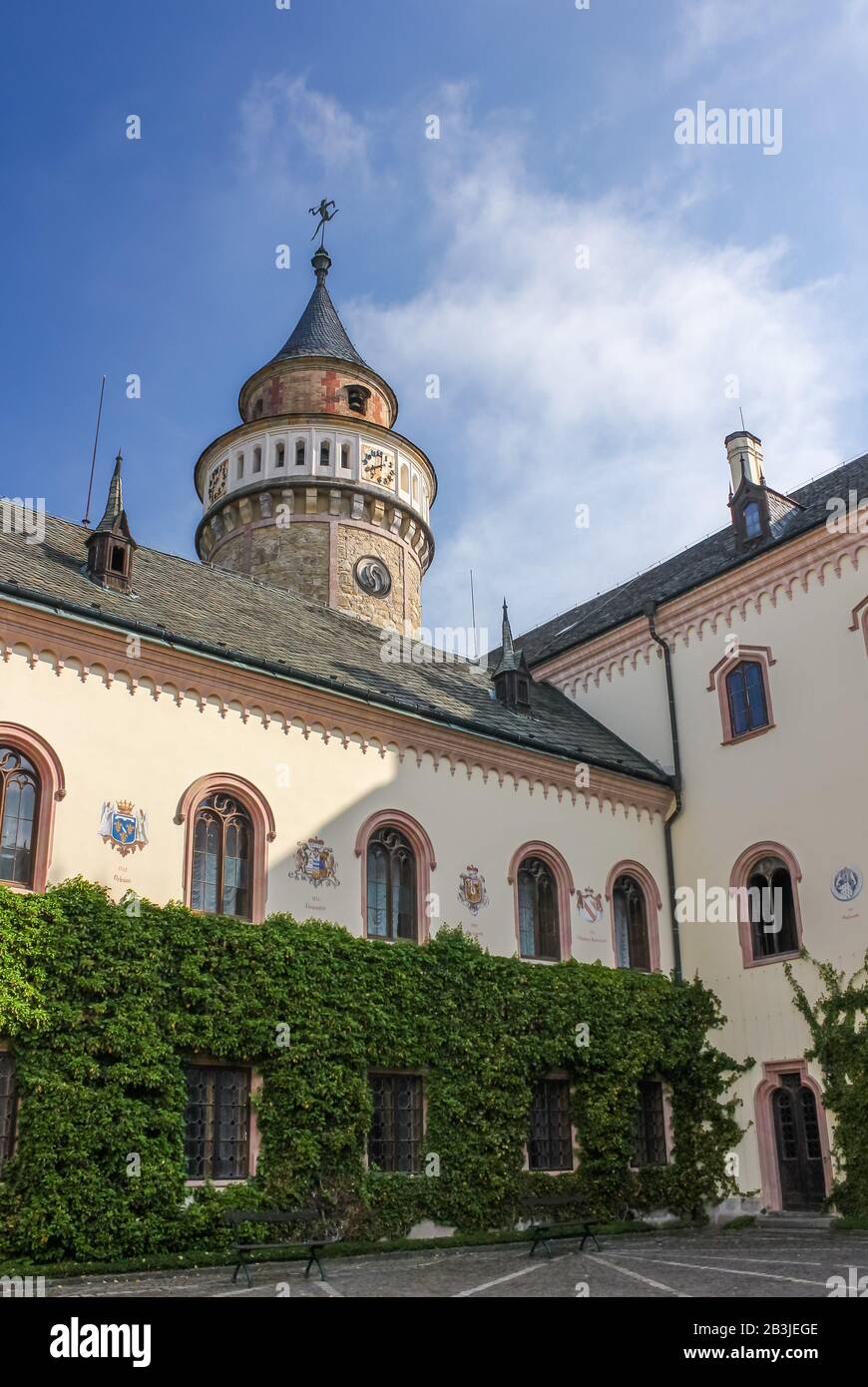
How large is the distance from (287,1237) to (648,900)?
32.8 ft

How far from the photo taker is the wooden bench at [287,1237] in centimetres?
1315

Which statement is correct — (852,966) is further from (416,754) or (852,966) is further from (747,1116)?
(416,754)

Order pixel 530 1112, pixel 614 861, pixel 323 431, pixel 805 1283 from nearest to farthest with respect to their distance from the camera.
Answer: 1. pixel 805 1283
2. pixel 530 1112
3. pixel 614 861
4. pixel 323 431

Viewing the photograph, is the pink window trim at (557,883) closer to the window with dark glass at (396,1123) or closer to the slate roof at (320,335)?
the window with dark glass at (396,1123)

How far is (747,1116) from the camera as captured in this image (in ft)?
67.1

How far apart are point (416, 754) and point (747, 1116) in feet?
28.5

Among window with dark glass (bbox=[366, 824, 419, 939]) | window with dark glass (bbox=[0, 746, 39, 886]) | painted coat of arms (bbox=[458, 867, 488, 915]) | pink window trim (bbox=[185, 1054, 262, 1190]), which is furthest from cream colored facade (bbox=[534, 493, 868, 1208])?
window with dark glass (bbox=[0, 746, 39, 886])

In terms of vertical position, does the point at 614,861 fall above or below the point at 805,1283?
above

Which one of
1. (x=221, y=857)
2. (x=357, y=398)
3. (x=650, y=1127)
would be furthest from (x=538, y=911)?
(x=357, y=398)

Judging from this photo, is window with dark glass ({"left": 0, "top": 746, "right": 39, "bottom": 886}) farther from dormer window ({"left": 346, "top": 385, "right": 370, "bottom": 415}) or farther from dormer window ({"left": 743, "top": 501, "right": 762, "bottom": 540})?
dormer window ({"left": 346, "top": 385, "right": 370, "bottom": 415})

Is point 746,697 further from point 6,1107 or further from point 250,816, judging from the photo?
point 6,1107

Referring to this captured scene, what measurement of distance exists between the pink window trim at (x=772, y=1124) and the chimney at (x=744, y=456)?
476 inches

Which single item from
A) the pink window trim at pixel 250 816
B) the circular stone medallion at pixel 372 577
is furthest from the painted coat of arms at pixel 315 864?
the circular stone medallion at pixel 372 577
